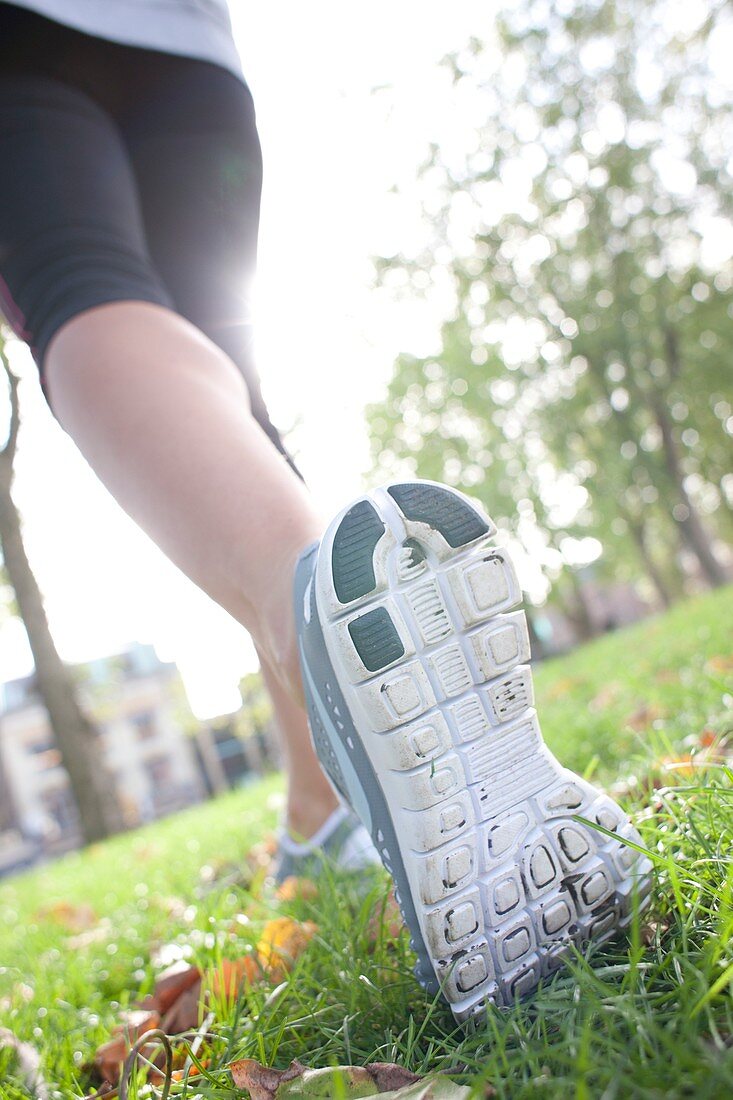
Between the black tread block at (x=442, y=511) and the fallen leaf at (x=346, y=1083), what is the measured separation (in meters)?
0.46

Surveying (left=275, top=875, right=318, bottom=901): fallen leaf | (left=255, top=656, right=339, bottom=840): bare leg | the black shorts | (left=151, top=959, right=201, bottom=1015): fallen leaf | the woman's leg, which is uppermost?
the black shorts

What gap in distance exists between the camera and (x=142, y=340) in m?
1.05

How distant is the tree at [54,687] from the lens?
8.25m

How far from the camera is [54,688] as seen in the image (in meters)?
8.32

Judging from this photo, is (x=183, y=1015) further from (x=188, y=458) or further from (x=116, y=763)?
(x=116, y=763)

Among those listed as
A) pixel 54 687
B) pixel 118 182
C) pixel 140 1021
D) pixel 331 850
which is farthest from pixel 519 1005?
pixel 54 687

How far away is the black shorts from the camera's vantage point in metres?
1.11

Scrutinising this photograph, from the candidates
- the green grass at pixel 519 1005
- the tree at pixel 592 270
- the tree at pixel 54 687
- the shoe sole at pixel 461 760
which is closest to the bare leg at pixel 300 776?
the green grass at pixel 519 1005

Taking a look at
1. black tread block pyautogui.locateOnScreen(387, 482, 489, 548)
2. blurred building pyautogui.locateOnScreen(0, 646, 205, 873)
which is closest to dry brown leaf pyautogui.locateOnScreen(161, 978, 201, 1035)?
black tread block pyautogui.locateOnScreen(387, 482, 489, 548)

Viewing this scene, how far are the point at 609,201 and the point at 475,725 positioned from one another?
13700mm

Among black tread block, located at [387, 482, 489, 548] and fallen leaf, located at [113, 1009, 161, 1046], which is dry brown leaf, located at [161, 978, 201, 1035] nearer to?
fallen leaf, located at [113, 1009, 161, 1046]

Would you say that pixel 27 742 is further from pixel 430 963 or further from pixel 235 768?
pixel 430 963

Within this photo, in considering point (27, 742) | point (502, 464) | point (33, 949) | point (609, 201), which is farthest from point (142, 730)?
point (33, 949)

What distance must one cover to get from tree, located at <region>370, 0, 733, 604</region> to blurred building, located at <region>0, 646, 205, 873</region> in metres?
24.3
